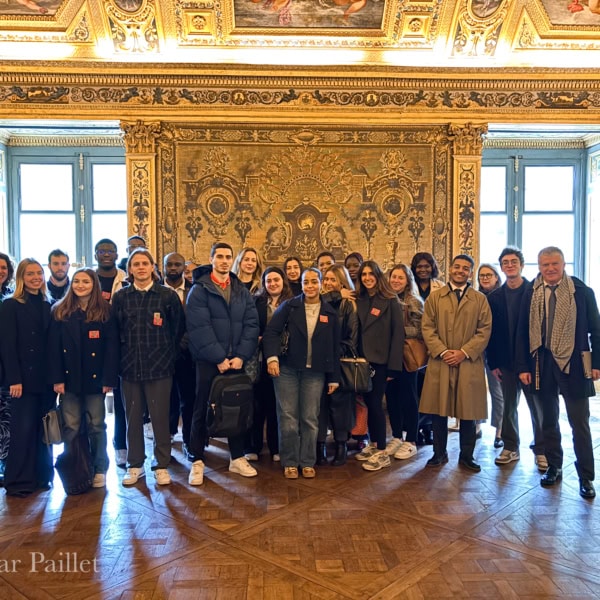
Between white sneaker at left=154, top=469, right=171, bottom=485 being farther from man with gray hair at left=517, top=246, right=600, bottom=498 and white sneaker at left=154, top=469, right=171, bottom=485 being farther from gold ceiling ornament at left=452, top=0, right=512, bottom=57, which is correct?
gold ceiling ornament at left=452, top=0, right=512, bottom=57

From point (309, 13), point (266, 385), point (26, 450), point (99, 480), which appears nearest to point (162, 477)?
point (99, 480)

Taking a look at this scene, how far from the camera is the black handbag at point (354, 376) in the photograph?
4836 millimetres

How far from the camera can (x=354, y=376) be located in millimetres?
4836

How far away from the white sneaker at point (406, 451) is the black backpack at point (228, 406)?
1632 millimetres

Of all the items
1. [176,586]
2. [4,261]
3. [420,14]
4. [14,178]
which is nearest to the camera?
[176,586]

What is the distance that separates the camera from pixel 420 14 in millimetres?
7789

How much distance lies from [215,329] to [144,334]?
59 cm

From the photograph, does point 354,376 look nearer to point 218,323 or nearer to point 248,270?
point 218,323

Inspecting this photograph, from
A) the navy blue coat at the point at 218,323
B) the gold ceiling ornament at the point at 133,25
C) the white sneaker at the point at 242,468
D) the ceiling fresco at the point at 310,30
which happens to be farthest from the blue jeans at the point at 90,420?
the gold ceiling ornament at the point at 133,25

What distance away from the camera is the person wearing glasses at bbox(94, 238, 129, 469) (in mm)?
5203

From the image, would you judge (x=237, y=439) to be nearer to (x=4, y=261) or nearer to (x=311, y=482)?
(x=311, y=482)

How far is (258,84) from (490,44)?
3.54m

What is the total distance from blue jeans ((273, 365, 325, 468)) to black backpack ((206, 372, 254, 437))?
0.38m

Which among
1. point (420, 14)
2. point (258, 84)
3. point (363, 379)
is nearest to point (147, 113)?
point (258, 84)
